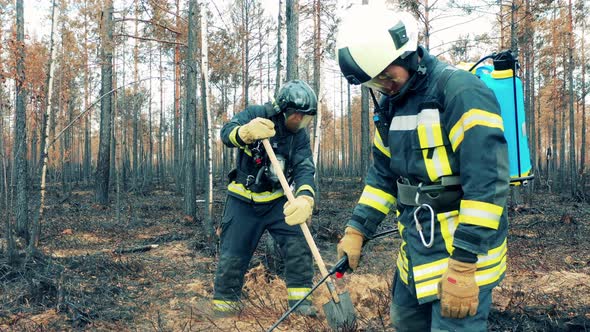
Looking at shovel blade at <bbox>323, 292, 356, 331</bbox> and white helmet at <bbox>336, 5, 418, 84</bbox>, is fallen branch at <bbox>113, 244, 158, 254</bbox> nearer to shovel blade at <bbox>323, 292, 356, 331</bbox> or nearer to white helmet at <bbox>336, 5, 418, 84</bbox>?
shovel blade at <bbox>323, 292, 356, 331</bbox>

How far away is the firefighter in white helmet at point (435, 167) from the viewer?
1.72m

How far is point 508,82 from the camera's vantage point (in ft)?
6.21

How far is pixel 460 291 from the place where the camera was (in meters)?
1.71

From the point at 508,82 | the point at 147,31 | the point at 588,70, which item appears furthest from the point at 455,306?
the point at 588,70

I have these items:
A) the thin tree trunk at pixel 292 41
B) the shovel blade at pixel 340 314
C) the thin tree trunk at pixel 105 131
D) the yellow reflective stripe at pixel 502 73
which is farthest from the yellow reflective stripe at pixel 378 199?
the thin tree trunk at pixel 105 131

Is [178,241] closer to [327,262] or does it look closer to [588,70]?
[327,262]

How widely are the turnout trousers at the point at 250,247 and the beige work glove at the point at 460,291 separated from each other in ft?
6.92

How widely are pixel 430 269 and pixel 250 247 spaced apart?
7.08ft

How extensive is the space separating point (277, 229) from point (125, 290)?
2302mm

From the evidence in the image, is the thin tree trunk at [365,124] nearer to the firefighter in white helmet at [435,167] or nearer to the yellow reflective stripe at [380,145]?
the yellow reflective stripe at [380,145]

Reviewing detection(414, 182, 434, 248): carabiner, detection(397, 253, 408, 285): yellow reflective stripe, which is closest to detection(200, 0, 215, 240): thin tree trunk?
detection(397, 253, 408, 285): yellow reflective stripe

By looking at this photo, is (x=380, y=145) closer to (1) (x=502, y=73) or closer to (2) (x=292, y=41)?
(1) (x=502, y=73)

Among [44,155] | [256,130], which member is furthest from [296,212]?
[44,155]

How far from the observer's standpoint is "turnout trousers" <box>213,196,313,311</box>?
→ 3.75 meters
